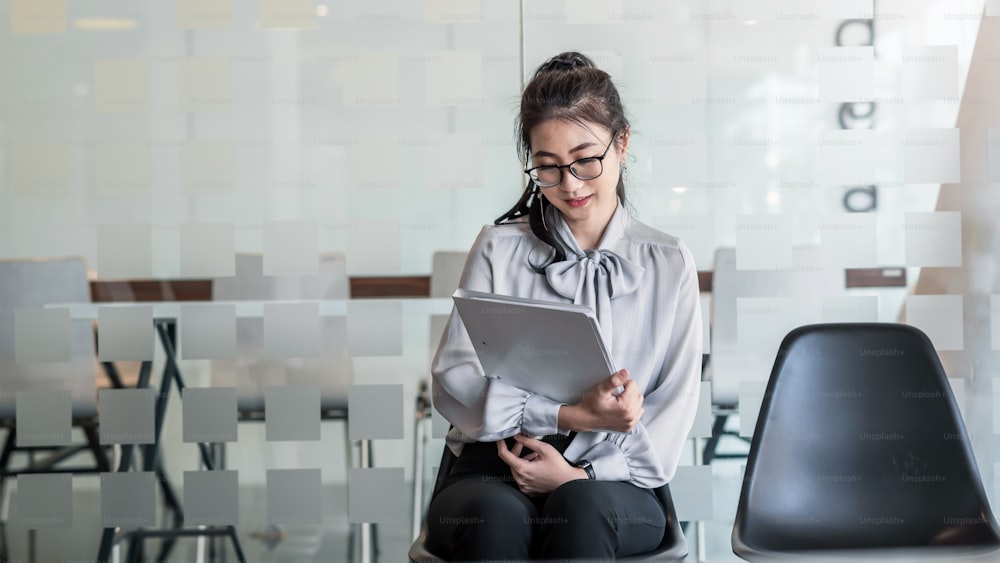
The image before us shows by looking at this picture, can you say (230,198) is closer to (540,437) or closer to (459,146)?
(459,146)

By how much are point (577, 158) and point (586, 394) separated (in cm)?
41

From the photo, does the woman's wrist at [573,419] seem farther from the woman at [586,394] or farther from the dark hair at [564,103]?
the dark hair at [564,103]

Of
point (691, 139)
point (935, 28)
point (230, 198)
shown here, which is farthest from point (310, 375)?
point (935, 28)

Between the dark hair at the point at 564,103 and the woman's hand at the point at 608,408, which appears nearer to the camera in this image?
the woman's hand at the point at 608,408

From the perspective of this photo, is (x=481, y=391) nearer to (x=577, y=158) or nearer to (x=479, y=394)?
(x=479, y=394)

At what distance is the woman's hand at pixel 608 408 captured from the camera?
1.38 m

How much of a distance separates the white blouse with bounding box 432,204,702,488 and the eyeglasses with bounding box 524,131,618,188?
0.10m

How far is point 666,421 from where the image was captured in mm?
1498

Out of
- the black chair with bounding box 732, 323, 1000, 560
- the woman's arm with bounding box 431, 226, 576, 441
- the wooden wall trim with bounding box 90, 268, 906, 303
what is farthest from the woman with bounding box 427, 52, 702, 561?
the wooden wall trim with bounding box 90, 268, 906, 303

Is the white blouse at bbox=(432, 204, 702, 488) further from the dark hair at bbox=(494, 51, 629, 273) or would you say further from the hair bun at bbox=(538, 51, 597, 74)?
the hair bun at bbox=(538, 51, 597, 74)

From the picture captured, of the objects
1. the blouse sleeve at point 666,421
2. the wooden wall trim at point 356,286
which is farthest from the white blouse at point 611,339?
the wooden wall trim at point 356,286

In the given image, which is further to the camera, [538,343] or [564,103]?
[564,103]

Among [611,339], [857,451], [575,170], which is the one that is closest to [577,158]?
[575,170]

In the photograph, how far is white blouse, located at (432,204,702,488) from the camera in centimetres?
146
